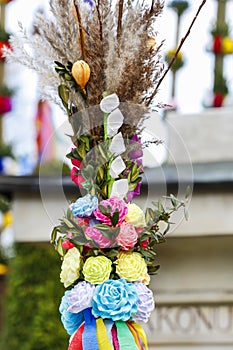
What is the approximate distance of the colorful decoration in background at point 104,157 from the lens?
6.93 ft

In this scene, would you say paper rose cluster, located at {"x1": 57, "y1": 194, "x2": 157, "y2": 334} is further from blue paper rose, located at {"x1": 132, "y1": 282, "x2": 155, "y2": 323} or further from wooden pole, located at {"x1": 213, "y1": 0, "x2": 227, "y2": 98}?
wooden pole, located at {"x1": 213, "y1": 0, "x2": 227, "y2": 98}

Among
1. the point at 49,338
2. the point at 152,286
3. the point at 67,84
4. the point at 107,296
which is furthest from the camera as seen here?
the point at 49,338

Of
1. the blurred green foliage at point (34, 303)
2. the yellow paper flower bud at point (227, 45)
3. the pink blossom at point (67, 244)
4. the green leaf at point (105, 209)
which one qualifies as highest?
the yellow paper flower bud at point (227, 45)

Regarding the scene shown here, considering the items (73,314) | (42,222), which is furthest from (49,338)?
(73,314)

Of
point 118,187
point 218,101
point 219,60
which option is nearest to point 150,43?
point 118,187

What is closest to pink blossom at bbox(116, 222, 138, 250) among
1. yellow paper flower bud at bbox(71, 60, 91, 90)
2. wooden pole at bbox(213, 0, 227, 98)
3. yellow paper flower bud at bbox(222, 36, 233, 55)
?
yellow paper flower bud at bbox(71, 60, 91, 90)

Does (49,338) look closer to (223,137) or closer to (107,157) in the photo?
(223,137)

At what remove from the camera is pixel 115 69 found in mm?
2184

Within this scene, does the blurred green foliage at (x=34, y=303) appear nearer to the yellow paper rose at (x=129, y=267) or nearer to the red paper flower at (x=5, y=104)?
the yellow paper rose at (x=129, y=267)

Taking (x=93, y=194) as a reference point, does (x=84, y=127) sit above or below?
above

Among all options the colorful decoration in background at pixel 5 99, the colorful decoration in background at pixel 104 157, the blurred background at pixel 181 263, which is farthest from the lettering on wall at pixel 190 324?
the colorful decoration in background at pixel 5 99

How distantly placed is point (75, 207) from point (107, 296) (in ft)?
0.71

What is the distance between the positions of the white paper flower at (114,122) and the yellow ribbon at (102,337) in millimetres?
421

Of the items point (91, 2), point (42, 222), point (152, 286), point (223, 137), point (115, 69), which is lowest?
point (152, 286)
